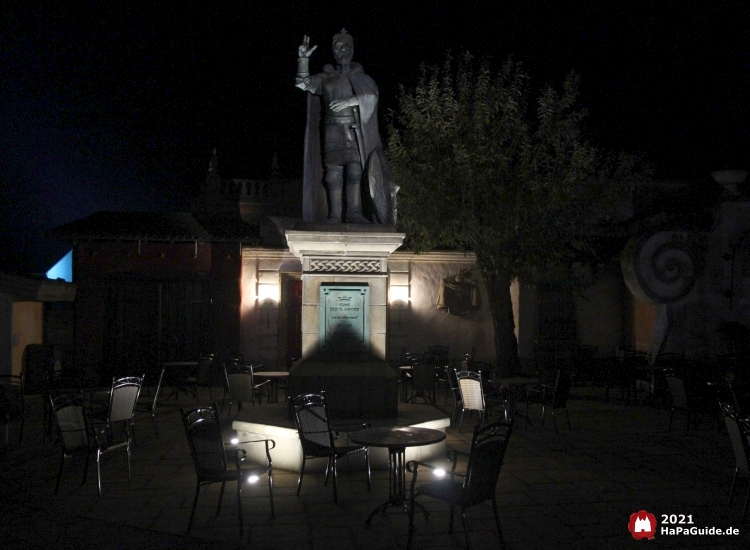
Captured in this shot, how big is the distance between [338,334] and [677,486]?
11.4ft

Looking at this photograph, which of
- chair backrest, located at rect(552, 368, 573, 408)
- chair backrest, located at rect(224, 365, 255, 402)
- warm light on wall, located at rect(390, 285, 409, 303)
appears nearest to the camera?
chair backrest, located at rect(552, 368, 573, 408)

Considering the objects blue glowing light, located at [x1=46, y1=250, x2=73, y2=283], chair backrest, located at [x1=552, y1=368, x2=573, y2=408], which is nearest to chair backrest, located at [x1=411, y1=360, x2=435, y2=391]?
chair backrest, located at [x1=552, y1=368, x2=573, y2=408]

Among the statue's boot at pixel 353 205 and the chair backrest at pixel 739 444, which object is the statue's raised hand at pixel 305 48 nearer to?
the statue's boot at pixel 353 205

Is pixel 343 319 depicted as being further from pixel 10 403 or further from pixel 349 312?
pixel 10 403

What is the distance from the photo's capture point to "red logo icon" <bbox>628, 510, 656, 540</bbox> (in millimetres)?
4555

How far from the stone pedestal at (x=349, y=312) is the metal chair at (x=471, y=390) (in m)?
1.68

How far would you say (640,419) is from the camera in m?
9.77

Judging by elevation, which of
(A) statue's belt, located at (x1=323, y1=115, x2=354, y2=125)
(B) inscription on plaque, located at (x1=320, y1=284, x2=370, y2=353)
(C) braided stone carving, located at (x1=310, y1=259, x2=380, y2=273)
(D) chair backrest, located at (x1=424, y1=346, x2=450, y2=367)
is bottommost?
(D) chair backrest, located at (x1=424, y1=346, x2=450, y2=367)

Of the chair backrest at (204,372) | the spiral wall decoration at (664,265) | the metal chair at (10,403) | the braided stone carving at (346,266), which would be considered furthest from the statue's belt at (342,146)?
the spiral wall decoration at (664,265)

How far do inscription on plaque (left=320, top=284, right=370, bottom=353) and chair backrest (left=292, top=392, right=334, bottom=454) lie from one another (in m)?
1.08

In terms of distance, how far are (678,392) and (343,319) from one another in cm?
465

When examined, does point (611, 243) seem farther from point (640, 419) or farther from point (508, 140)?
point (640, 419)

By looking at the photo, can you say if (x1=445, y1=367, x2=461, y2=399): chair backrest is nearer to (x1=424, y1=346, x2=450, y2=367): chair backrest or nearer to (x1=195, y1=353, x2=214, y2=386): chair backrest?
(x1=424, y1=346, x2=450, y2=367): chair backrest

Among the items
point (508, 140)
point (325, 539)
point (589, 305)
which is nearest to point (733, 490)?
point (325, 539)
